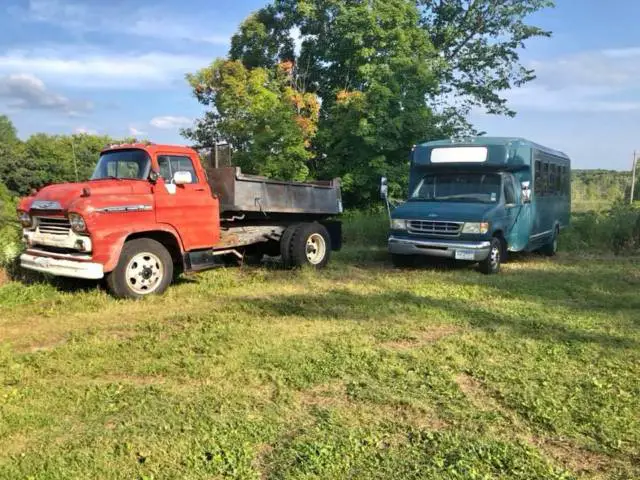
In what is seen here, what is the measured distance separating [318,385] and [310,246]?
6289 millimetres

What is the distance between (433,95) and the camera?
25094 millimetres

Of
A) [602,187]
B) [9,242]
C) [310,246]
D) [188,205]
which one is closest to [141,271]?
[188,205]

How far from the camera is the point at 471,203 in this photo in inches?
422

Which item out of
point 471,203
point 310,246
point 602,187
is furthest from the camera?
point 602,187

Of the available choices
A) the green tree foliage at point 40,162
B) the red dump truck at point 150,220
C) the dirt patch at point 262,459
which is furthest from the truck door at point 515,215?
the green tree foliage at point 40,162

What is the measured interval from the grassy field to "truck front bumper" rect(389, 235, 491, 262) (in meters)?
1.70

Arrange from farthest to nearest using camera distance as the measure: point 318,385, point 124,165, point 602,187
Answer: point 602,187, point 124,165, point 318,385

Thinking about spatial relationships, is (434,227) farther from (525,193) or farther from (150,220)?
(150,220)

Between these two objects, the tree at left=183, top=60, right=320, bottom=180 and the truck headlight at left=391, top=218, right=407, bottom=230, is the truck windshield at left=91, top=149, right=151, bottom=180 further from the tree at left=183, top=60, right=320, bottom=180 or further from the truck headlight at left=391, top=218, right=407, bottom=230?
the tree at left=183, top=60, right=320, bottom=180

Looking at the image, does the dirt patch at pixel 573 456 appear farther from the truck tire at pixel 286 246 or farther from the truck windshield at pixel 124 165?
the truck tire at pixel 286 246

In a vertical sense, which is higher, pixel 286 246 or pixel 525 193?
pixel 525 193

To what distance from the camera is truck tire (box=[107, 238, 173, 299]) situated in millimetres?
7719

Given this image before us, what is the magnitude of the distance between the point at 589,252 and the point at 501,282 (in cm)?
647

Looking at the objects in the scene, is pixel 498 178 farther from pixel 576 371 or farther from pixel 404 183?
Answer: pixel 404 183
